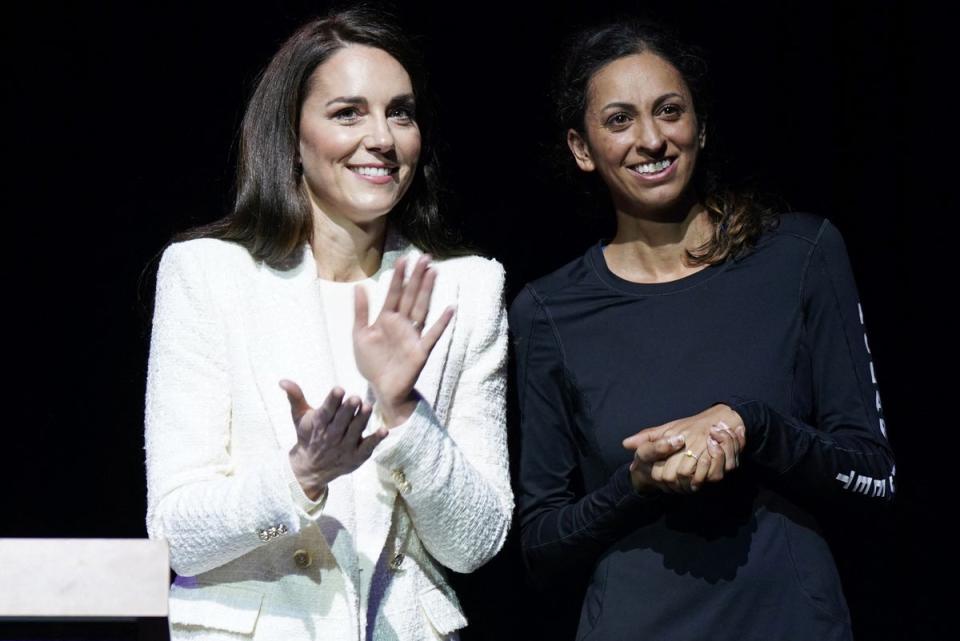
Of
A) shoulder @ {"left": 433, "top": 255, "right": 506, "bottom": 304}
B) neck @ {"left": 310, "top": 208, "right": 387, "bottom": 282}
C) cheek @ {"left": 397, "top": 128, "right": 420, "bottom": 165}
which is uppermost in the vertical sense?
cheek @ {"left": 397, "top": 128, "right": 420, "bottom": 165}

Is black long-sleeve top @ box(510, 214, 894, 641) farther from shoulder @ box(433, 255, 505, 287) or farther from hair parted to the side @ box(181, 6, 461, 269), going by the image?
hair parted to the side @ box(181, 6, 461, 269)

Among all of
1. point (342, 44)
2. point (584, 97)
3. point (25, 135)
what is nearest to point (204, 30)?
point (25, 135)

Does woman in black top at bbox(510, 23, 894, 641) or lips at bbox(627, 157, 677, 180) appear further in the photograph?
lips at bbox(627, 157, 677, 180)

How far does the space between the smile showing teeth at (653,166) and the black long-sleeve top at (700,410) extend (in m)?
0.20

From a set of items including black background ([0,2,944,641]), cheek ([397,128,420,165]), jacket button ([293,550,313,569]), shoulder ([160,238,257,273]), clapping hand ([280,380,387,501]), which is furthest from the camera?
black background ([0,2,944,641])

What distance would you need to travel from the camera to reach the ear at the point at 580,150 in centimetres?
256

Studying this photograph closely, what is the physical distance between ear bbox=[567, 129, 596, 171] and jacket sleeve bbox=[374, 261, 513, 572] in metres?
0.29

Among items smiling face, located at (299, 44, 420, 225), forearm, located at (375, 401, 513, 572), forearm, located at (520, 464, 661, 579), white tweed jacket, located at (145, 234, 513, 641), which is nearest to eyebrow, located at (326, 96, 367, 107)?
smiling face, located at (299, 44, 420, 225)

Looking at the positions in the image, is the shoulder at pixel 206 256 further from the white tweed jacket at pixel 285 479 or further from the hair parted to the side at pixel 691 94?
the hair parted to the side at pixel 691 94

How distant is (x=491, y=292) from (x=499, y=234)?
0.66 meters

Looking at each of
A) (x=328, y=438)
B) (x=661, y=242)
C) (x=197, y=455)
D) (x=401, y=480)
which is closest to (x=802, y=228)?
(x=661, y=242)

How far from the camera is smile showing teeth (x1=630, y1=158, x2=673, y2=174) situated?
2.42 metres

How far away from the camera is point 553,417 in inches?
96.4

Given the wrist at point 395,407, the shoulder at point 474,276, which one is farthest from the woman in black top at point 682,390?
the wrist at point 395,407
